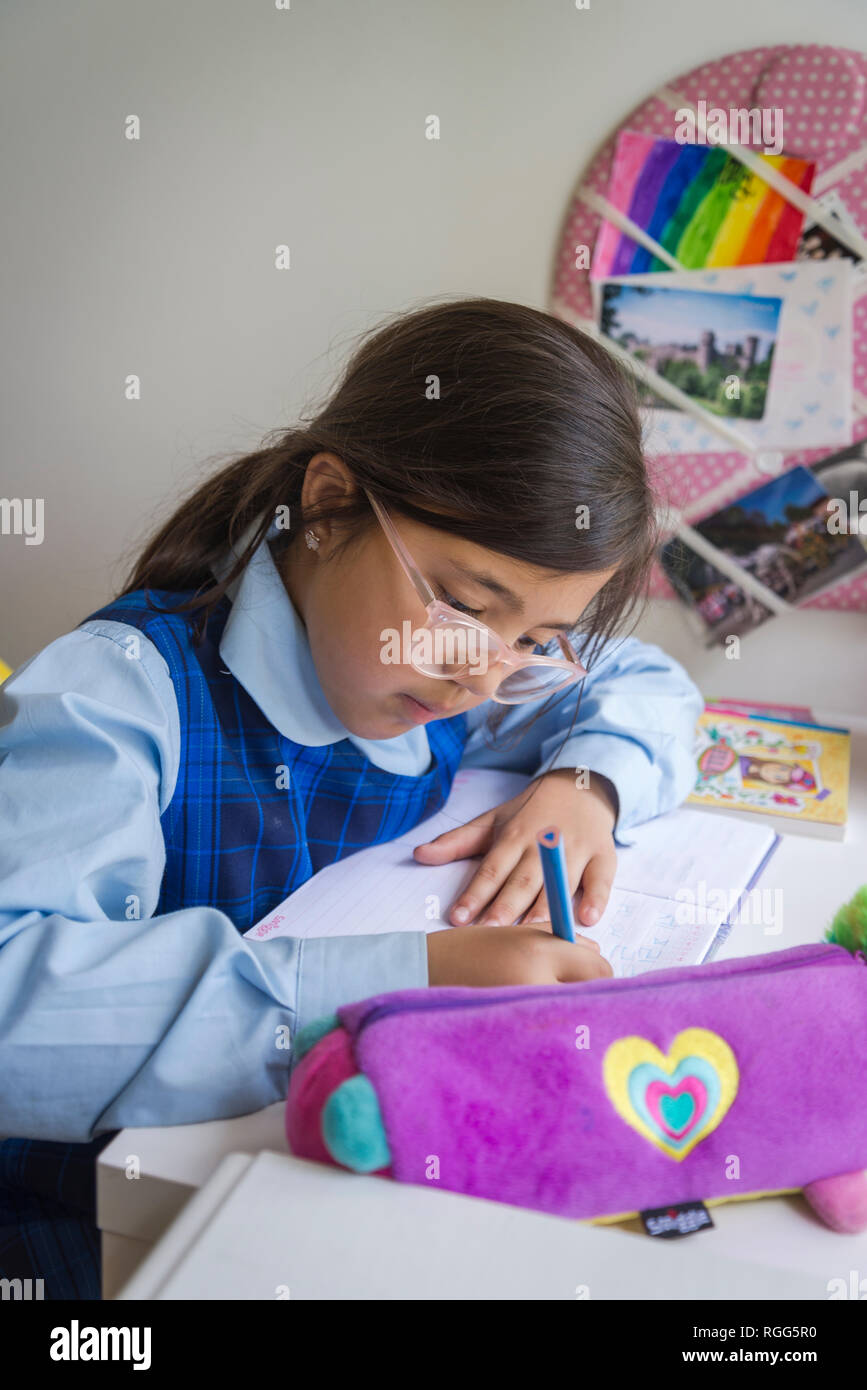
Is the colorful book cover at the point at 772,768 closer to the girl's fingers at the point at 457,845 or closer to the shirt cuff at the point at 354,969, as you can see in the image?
the girl's fingers at the point at 457,845

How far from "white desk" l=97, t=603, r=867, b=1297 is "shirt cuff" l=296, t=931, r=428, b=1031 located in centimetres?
8

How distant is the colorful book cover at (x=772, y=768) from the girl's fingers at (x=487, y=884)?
1.11ft

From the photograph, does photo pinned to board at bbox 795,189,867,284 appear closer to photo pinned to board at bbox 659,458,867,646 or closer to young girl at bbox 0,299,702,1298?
photo pinned to board at bbox 659,458,867,646

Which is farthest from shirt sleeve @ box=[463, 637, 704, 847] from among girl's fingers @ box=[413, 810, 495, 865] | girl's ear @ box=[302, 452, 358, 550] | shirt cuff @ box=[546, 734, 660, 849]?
girl's ear @ box=[302, 452, 358, 550]

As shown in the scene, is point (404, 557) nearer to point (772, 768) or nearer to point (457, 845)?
point (457, 845)

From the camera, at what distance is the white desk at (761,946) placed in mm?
527

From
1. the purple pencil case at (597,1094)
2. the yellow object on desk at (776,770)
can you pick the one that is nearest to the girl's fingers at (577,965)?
the purple pencil case at (597,1094)

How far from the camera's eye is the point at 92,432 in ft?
6.59

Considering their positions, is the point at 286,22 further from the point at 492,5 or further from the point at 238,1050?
the point at 238,1050

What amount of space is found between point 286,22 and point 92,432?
74 cm

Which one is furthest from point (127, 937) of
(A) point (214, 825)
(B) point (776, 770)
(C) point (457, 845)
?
(B) point (776, 770)

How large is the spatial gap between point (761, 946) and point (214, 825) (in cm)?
45
